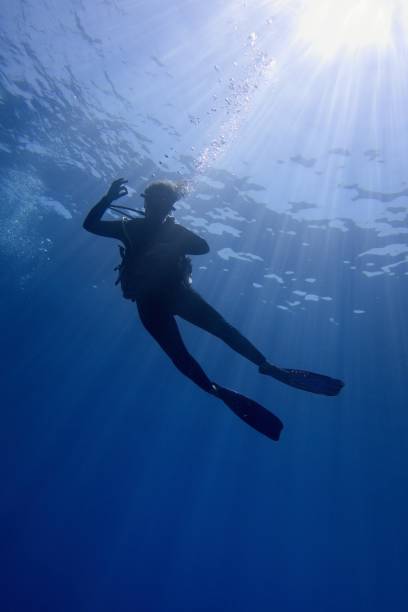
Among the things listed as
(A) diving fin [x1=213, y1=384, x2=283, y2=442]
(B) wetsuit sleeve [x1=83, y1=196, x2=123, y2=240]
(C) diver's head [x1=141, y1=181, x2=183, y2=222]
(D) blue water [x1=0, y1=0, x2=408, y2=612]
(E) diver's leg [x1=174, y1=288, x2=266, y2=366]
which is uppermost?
(D) blue water [x1=0, y1=0, x2=408, y2=612]

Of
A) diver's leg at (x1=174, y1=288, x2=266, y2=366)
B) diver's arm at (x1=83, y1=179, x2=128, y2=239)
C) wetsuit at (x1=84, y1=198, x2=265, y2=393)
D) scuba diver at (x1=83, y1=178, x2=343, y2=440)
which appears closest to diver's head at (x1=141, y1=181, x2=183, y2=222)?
scuba diver at (x1=83, y1=178, x2=343, y2=440)

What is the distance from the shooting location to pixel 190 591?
81.5 metres

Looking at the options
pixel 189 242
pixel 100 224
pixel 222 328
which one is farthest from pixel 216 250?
pixel 189 242

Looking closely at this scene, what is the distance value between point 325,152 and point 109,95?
24.4 feet

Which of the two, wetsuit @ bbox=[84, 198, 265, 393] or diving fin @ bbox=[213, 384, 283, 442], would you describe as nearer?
diving fin @ bbox=[213, 384, 283, 442]

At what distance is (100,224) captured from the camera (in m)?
5.74

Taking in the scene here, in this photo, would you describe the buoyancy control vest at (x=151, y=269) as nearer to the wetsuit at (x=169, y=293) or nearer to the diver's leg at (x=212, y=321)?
the wetsuit at (x=169, y=293)

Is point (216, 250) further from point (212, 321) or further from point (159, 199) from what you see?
point (159, 199)

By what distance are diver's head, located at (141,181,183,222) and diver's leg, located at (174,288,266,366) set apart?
1037 mm

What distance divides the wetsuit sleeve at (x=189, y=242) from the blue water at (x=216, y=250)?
826 centimetres

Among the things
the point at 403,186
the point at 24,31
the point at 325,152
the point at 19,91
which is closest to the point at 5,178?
the point at 19,91

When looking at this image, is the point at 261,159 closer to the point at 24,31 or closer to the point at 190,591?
the point at 24,31

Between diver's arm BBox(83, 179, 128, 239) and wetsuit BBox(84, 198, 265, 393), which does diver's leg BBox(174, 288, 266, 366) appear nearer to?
wetsuit BBox(84, 198, 265, 393)

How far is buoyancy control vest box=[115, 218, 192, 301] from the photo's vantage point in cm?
529
